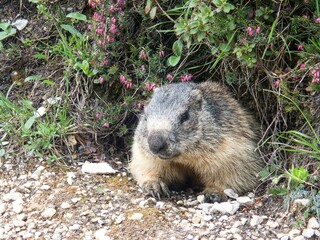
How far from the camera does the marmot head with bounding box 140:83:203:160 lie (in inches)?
194

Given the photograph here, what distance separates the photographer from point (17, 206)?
516 centimetres

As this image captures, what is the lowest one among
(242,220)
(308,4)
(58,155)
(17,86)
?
(242,220)

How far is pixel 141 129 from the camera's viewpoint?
17.9ft

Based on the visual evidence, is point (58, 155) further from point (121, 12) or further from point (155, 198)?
point (121, 12)

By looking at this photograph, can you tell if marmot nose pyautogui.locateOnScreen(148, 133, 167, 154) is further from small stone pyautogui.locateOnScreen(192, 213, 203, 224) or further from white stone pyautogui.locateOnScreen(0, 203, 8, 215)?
white stone pyautogui.locateOnScreen(0, 203, 8, 215)

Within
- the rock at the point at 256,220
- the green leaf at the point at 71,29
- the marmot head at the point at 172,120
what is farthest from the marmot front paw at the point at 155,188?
the green leaf at the point at 71,29

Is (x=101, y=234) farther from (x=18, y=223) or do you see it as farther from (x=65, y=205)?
(x=18, y=223)

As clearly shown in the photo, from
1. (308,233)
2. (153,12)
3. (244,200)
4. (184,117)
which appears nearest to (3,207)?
(184,117)

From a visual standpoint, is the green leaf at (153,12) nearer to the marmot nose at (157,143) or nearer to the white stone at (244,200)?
the marmot nose at (157,143)

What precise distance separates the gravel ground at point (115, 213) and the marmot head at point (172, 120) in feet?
1.70

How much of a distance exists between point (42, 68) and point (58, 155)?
116cm

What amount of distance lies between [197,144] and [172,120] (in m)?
0.33

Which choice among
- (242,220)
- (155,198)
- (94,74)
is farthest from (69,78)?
(242,220)

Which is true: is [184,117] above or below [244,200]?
above
